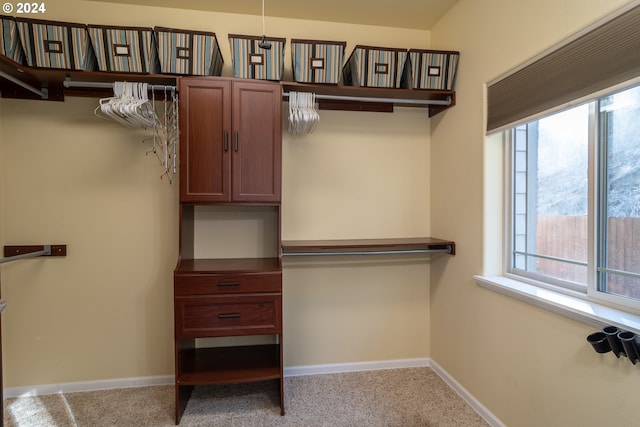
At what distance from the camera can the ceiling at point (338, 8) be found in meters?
2.23

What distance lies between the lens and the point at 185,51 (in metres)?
1.93

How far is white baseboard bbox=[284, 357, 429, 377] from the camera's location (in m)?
2.49

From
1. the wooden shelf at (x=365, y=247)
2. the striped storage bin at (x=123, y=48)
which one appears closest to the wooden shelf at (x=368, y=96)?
the striped storage bin at (x=123, y=48)

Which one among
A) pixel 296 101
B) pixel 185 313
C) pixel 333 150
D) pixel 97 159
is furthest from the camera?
pixel 333 150

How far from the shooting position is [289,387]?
2334 millimetres

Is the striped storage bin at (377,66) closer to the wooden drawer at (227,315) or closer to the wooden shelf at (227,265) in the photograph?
the wooden shelf at (227,265)

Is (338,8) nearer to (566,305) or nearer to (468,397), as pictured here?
(566,305)

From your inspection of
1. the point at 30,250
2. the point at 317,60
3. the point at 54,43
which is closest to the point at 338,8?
the point at 317,60

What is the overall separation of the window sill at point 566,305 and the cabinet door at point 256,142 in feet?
4.75

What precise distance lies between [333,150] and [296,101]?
537mm

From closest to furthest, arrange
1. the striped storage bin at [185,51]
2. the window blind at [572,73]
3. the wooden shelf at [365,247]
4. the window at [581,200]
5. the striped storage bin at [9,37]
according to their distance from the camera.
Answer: the window blind at [572,73]
the window at [581,200]
the striped storage bin at [9,37]
the striped storage bin at [185,51]
the wooden shelf at [365,247]

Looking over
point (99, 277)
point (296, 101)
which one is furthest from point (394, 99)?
point (99, 277)

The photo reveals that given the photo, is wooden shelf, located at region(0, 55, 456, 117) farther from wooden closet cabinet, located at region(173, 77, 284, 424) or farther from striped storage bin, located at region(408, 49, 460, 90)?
wooden closet cabinet, located at region(173, 77, 284, 424)

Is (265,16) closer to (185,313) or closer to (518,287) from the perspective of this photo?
(185,313)
